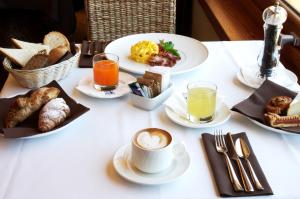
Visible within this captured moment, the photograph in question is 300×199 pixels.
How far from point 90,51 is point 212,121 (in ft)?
1.92

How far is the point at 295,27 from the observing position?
65.8 inches

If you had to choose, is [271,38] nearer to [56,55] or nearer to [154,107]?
[154,107]

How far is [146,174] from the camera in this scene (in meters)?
0.90

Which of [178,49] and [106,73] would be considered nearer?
[106,73]

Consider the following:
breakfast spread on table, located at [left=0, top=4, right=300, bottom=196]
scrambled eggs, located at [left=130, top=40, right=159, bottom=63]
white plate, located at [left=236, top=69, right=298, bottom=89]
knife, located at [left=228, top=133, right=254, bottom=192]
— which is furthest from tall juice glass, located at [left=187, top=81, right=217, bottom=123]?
scrambled eggs, located at [left=130, top=40, right=159, bottom=63]

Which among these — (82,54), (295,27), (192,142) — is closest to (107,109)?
(192,142)

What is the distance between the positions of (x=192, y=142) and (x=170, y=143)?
0.15m

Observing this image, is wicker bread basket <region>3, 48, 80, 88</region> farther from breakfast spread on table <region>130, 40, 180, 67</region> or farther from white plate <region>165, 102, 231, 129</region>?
white plate <region>165, 102, 231, 129</region>

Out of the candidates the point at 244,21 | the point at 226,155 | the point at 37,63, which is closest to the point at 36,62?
the point at 37,63

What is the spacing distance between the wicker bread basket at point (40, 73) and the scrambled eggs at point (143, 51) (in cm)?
20

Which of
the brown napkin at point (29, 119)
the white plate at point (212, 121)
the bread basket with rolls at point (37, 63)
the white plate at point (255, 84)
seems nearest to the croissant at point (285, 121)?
the white plate at point (212, 121)

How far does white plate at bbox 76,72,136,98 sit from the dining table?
0.02 meters

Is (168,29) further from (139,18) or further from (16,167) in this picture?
(16,167)

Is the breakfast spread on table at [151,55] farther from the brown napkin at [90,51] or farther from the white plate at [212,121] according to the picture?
the white plate at [212,121]
